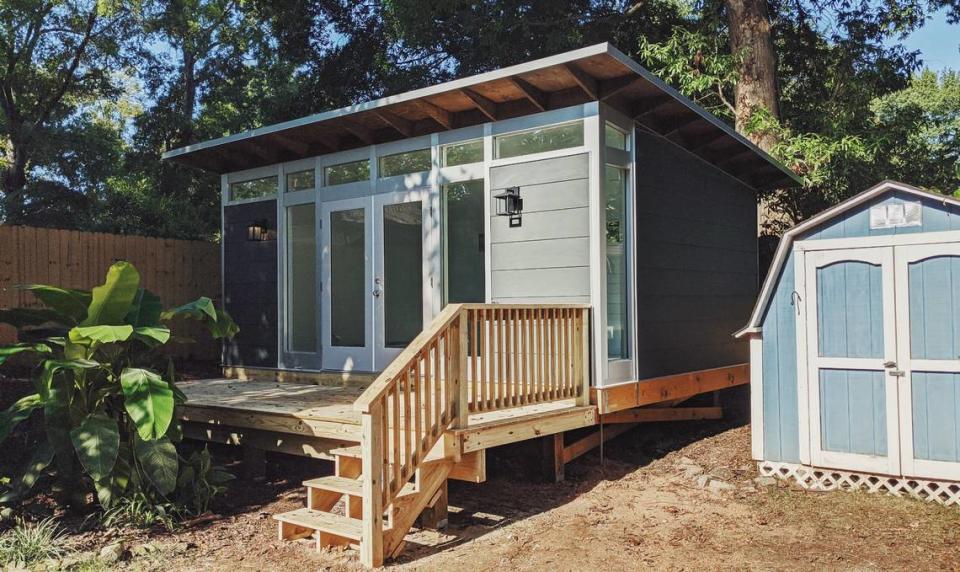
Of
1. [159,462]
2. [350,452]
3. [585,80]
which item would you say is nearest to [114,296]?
[159,462]

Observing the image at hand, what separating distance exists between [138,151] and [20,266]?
8.78 metres

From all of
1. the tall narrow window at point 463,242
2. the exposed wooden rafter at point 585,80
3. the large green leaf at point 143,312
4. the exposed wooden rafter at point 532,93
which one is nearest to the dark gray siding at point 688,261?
the exposed wooden rafter at point 585,80

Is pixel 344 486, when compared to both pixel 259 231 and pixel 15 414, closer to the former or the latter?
pixel 15 414

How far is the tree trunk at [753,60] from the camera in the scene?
1011 centimetres


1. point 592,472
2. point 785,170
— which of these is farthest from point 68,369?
point 785,170

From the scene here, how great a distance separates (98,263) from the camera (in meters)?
9.16

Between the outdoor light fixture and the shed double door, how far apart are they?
553 cm

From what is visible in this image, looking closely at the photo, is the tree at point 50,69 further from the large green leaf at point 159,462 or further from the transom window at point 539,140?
the large green leaf at point 159,462

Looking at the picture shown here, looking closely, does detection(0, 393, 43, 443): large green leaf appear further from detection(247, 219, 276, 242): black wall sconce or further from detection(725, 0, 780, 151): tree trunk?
detection(725, 0, 780, 151): tree trunk

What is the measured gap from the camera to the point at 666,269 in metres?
6.78

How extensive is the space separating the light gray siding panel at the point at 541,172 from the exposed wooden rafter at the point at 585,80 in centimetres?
48

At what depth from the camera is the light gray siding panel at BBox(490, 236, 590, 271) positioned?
236 inches

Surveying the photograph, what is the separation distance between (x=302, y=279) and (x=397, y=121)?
216 centimetres

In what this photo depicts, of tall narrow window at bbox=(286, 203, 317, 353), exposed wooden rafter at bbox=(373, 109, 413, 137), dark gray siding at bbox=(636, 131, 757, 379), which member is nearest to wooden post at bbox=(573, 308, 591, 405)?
dark gray siding at bbox=(636, 131, 757, 379)
